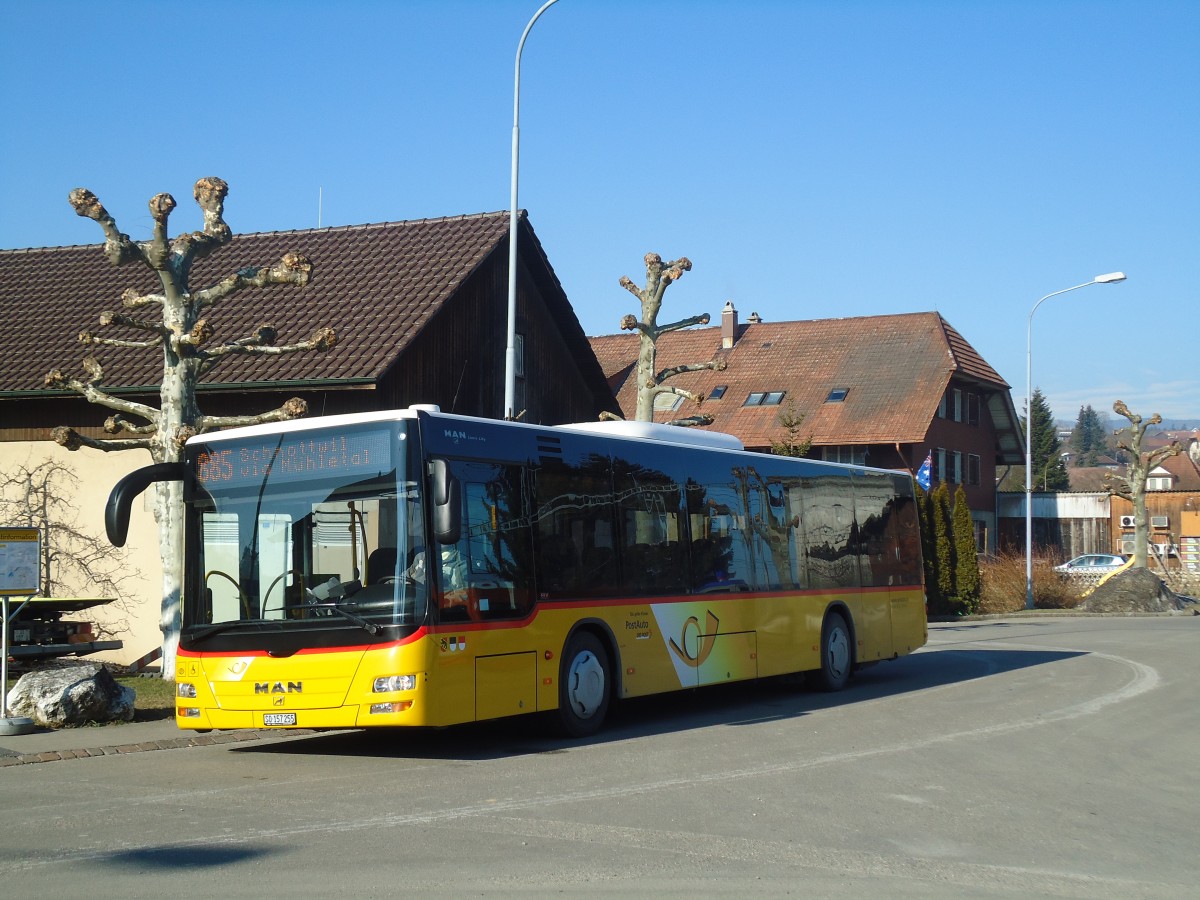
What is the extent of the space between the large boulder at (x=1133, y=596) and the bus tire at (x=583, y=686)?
3128 cm

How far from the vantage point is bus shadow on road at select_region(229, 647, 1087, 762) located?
41.2 ft

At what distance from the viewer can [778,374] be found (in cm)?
5559

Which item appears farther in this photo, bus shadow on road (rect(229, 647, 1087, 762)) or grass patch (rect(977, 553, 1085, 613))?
grass patch (rect(977, 553, 1085, 613))

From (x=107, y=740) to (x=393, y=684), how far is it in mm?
3635

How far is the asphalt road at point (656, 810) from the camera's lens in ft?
23.2

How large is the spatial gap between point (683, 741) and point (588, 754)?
50.9 inches

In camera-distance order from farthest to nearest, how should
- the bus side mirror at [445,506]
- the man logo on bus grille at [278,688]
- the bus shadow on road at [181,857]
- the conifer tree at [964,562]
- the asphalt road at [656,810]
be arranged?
the conifer tree at [964,562] < the man logo on bus grille at [278,688] < the bus side mirror at [445,506] < the bus shadow on road at [181,857] < the asphalt road at [656,810]

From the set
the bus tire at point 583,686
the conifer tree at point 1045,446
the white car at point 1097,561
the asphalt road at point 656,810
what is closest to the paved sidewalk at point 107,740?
the asphalt road at point 656,810

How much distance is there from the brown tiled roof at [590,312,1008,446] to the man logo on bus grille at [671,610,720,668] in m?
35.3

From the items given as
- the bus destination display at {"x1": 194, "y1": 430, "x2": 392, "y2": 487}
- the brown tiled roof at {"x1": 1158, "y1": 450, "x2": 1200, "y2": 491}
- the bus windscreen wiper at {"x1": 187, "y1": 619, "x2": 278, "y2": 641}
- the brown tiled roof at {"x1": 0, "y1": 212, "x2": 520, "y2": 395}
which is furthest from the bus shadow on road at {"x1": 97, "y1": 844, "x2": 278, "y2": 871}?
the brown tiled roof at {"x1": 1158, "y1": 450, "x2": 1200, "y2": 491}

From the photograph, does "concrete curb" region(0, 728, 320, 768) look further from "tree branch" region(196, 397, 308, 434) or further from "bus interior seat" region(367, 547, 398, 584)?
"tree branch" region(196, 397, 308, 434)

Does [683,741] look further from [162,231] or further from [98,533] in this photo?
[98,533]

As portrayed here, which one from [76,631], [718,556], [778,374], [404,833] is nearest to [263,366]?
[76,631]

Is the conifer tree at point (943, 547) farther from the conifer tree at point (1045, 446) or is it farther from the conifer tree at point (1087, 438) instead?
the conifer tree at point (1087, 438)
